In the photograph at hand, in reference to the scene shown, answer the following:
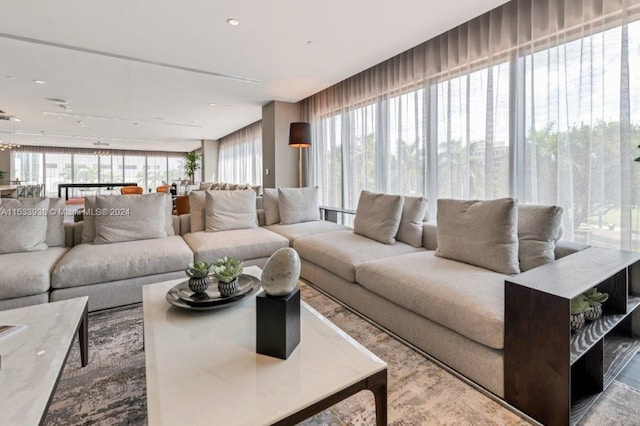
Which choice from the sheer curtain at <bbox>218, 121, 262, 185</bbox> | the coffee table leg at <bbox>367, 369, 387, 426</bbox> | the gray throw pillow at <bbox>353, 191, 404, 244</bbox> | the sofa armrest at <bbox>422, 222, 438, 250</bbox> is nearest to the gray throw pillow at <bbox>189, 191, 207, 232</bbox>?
the gray throw pillow at <bbox>353, 191, 404, 244</bbox>

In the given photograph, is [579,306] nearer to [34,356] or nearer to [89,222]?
[34,356]

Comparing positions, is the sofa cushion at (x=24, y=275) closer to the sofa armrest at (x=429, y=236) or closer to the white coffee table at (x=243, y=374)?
the white coffee table at (x=243, y=374)

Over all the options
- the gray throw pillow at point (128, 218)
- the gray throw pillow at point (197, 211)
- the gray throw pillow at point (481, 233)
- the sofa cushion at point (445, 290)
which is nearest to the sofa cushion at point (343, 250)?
the sofa cushion at point (445, 290)

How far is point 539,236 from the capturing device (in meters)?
1.95

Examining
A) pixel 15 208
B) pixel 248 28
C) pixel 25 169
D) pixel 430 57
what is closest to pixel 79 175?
pixel 25 169

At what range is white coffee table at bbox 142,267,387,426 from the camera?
2.89 ft

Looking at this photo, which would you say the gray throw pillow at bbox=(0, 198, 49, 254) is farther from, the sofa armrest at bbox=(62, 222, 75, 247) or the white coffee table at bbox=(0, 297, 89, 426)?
the white coffee table at bbox=(0, 297, 89, 426)

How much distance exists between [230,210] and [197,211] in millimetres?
356

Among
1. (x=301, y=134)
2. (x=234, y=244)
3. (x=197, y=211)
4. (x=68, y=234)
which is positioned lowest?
(x=234, y=244)

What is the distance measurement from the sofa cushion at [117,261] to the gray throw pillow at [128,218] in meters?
0.10

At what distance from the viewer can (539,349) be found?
1301mm

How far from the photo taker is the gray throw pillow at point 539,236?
1.91m

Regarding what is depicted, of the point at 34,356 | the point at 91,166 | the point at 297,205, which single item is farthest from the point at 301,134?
the point at 91,166

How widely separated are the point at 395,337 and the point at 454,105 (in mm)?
2201
